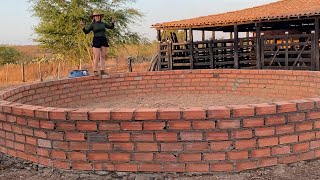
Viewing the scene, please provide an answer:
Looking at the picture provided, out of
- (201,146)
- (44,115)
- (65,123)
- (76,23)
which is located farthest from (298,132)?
(76,23)

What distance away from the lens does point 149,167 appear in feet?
10.8

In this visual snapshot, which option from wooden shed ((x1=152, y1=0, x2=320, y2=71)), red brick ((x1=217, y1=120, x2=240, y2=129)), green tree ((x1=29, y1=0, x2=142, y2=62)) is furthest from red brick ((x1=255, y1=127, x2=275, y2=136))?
green tree ((x1=29, y1=0, x2=142, y2=62))

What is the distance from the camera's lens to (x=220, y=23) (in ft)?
46.9

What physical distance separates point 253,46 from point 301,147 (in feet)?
36.0

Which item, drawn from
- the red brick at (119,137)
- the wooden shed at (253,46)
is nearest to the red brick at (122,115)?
the red brick at (119,137)

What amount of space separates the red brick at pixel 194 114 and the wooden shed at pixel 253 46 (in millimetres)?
9838

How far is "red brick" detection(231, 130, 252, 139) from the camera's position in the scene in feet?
10.7

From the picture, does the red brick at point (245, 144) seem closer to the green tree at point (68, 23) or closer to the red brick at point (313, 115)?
the red brick at point (313, 115)

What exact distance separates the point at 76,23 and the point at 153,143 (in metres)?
23.5

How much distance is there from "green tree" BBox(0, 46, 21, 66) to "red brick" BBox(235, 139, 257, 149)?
124 feet

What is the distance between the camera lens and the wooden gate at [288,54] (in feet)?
40.7

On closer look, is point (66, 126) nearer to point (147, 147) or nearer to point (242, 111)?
point (147, 147)

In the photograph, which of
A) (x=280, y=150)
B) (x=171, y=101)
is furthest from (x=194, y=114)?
(x=171, y=101)

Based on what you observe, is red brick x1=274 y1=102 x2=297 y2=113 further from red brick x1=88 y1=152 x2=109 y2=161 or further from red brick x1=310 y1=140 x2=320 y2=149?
red brick x1=88 y1=152 x2=109 y2=161
